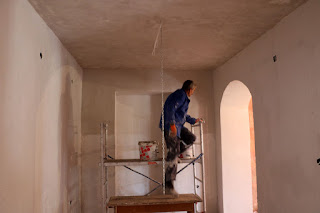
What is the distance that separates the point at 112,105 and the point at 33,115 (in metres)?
2.47

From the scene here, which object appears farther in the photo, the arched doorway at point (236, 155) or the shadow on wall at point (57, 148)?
the arched doorway at point (236, 155)

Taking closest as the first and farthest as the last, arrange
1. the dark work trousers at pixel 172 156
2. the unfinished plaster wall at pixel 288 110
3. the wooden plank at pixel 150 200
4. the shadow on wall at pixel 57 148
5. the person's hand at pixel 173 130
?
the unfinished plaster wall at pixel 288 110 < the shadow on wall at pixel 57 148 < the wooden plank at pixel 150 200 < the person's hand at pixel 173 130 < the dark work trousers at pixel 172 156

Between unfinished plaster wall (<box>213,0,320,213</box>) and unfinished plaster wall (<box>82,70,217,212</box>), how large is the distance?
150 cm

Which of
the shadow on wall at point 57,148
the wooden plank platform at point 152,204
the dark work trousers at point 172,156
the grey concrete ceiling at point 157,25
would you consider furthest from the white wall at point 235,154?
the shadow on wall at point 57,148

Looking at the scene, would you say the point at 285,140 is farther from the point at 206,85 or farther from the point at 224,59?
the point at 206,85

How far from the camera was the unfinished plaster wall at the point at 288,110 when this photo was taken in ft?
8.27

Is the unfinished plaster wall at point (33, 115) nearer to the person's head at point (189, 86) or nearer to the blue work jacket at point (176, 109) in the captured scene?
the blue work jacket at point (176, 109)

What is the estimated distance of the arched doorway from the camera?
4.86 metres

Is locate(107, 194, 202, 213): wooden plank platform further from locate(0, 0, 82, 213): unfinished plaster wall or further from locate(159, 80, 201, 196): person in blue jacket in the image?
locate(0, 0, 82, 213): unfinished plaster wall

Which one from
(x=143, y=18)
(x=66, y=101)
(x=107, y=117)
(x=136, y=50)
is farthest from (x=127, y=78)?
(x=143, y=18)

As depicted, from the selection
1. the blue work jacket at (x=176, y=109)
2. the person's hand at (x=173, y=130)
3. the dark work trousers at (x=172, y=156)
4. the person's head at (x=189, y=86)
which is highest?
the person's head at (x=189, y=86)

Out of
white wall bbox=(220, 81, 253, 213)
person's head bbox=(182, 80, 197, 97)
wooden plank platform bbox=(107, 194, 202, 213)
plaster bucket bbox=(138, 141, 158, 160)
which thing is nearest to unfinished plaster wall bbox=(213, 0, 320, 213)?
person's head bbox=(182, 80, 197, 97)

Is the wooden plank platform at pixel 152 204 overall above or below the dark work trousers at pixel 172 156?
below

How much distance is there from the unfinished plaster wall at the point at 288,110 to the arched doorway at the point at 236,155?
114cm
